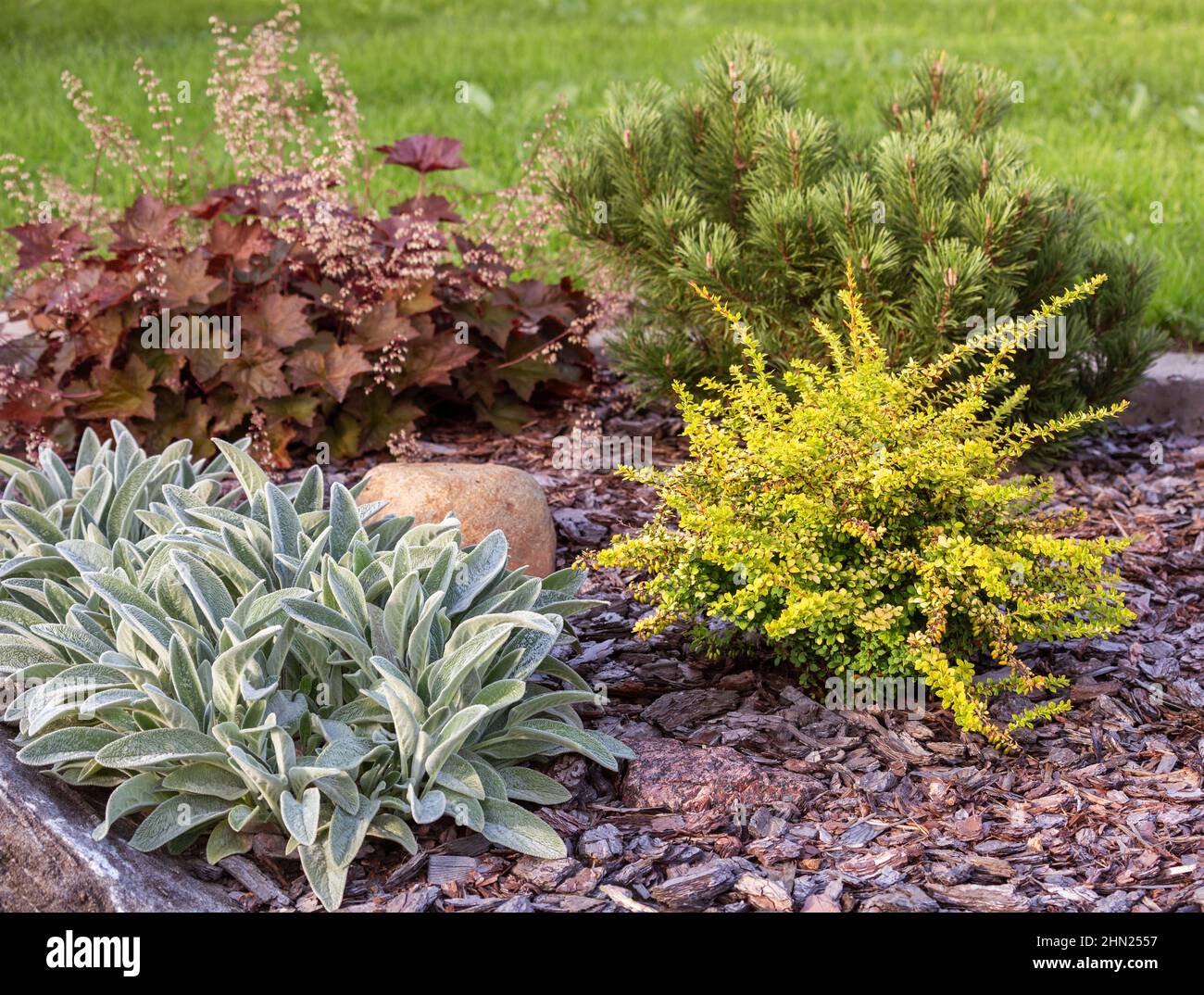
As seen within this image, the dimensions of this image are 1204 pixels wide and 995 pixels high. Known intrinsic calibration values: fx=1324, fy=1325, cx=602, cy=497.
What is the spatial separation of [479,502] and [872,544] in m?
1.26

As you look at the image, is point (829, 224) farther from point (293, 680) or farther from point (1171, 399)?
point (293, 680)

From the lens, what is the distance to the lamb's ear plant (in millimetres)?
2672

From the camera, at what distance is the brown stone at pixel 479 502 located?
3828mm

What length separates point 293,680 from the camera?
3072mm

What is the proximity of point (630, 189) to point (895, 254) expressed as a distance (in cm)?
103

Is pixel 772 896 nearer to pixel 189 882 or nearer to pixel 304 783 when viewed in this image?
pixel 304 783

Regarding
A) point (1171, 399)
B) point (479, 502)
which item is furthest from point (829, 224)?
point (1171, 399)

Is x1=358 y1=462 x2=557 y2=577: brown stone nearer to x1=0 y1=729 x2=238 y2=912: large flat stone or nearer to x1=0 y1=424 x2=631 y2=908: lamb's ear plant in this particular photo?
x1=0 y1=424 x2=631 y2=908: lamb's ear plant

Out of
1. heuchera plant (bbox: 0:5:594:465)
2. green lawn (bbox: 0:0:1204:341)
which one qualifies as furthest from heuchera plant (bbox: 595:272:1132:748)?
green lawn (bbox: 0:0:1204:341)

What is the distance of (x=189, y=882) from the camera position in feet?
8.86

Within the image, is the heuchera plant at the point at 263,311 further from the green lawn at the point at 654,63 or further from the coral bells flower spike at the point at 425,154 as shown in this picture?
the green lawn at the point at 654,63

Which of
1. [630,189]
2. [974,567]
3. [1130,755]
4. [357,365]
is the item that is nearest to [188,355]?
[357,365]

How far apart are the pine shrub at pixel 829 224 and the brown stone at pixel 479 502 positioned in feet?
3.41

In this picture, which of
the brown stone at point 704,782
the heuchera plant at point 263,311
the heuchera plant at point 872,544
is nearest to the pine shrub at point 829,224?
the heuchera plant at point 263,311
